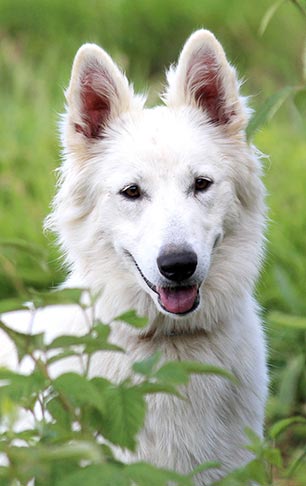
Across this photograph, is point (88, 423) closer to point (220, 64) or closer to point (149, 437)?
point (149, 437)

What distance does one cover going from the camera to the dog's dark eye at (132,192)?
366cm

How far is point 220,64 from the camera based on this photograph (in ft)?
12.6

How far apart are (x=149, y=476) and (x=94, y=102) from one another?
2191 millimetres

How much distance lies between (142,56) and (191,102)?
6244mm

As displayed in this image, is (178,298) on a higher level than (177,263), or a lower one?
lower

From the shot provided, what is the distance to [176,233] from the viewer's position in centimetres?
338

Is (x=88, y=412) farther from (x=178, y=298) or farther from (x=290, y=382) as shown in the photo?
(x=290, y=382)

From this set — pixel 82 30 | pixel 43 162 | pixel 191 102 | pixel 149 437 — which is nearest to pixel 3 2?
pixel 82 30

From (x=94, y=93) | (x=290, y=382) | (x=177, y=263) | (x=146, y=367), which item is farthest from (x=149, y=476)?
(x=290, y=382)

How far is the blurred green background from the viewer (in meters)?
5.50

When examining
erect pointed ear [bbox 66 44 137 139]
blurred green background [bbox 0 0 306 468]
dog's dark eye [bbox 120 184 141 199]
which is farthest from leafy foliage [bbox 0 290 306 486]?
blurred green background [bbox 0 0 306 468]

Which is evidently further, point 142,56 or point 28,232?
point 142,56

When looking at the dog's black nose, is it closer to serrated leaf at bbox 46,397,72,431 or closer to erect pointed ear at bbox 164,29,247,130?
erect pointed ear at bbox 164,29,247,130

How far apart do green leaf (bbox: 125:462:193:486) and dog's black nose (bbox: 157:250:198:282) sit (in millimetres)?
1301
